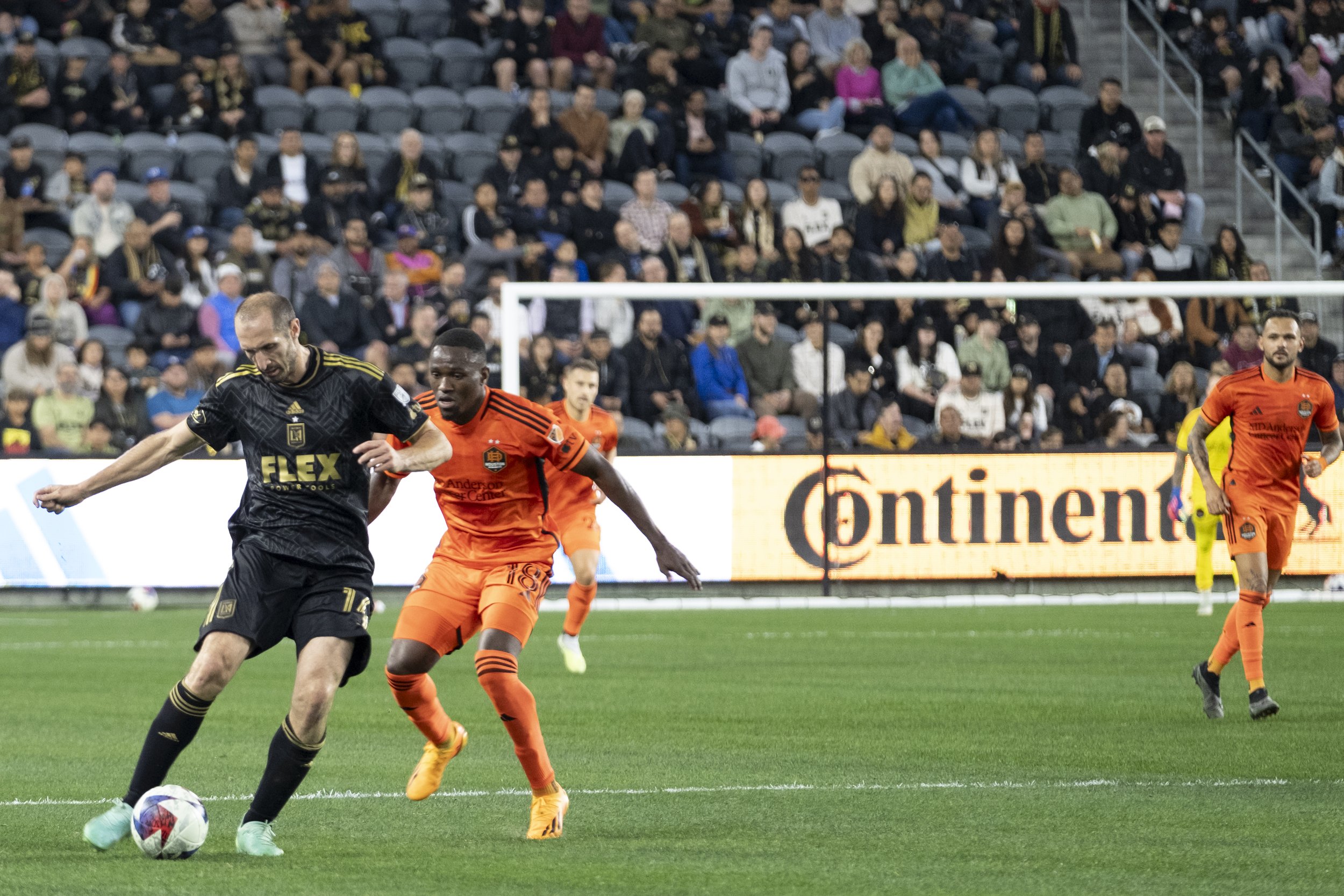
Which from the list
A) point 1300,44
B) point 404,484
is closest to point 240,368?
point 404,484

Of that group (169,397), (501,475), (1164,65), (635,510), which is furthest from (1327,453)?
(1164,65)

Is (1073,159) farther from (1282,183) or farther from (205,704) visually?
(205,704)

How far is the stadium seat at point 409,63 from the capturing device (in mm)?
23469

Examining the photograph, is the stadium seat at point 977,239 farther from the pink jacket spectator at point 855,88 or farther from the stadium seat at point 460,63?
the stadium seat at point 460,63

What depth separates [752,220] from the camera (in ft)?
70.5

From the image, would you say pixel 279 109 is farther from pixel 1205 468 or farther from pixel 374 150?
pixel 1205 468

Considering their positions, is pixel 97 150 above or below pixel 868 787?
above

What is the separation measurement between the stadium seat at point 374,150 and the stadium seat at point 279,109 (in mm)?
744

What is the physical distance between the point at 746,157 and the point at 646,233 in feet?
8.55

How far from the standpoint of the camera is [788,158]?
2339 cm

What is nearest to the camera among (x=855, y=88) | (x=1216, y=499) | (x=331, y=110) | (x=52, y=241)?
(x=1216, y=499)

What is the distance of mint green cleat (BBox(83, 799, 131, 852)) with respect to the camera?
6.37 metres

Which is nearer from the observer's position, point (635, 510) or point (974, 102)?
point (635, 510)

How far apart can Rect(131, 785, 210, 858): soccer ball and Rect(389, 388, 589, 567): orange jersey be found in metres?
1.56
